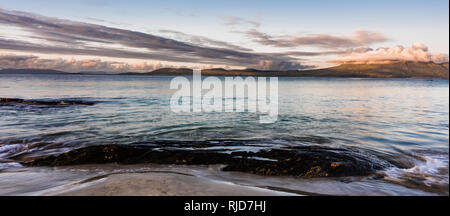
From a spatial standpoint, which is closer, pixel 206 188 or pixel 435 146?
pixel 206 188

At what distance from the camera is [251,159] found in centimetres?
805

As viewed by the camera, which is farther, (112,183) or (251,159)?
(251,159)

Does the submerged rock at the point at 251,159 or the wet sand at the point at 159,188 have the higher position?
the wet sand at the point at 159,188

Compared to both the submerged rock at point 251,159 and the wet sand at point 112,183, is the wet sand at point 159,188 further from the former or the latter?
the submerged rock at point 251,159

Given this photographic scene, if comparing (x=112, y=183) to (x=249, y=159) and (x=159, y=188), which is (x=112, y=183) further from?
(x=249, y=159)

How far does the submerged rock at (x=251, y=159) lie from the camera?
7.31 meters

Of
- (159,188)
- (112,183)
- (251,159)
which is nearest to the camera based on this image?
(159,188)

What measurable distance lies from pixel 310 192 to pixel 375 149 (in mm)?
5840

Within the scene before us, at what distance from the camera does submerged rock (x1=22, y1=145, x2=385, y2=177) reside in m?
7.31

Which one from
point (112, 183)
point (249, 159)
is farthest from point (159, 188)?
point (249, 159)

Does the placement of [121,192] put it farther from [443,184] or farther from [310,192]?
[443,184]

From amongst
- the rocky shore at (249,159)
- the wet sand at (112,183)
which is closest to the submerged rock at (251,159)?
the rocky shore at (249,159)
